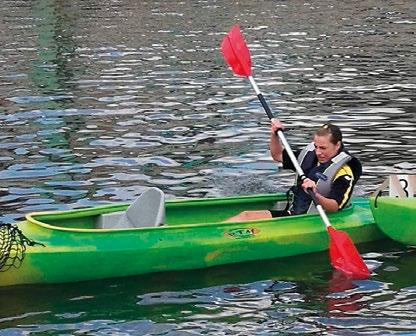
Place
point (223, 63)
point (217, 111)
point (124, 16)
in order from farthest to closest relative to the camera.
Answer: point (124, 16), point (223, 63), point (217, 111)

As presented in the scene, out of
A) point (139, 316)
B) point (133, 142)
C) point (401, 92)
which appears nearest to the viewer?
point (139, 316)

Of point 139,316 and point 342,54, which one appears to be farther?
point 342,54

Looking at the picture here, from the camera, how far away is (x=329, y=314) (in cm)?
831

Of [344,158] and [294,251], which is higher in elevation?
[344,158]

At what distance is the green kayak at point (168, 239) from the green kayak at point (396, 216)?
0.21 m

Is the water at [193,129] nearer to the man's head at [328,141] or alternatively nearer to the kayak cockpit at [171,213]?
the kayak cockpit at [171,213]

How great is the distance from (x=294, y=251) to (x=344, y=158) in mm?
1035

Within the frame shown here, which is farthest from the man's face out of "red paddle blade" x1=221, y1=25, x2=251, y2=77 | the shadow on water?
"red paddle blade" x1=221, y1=25, x2=251, y2=77

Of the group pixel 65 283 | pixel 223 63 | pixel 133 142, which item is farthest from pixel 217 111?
pixel 65 283

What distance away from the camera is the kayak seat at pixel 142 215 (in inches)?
366

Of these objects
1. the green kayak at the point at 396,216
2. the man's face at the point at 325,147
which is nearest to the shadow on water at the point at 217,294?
the green kayak at the point at 396,216

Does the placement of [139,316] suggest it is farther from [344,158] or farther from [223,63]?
[223,63]

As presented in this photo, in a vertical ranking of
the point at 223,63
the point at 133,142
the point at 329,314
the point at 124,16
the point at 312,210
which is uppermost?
the point at 124,16

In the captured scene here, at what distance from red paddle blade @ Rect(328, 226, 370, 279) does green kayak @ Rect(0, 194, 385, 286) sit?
15.0 inches
